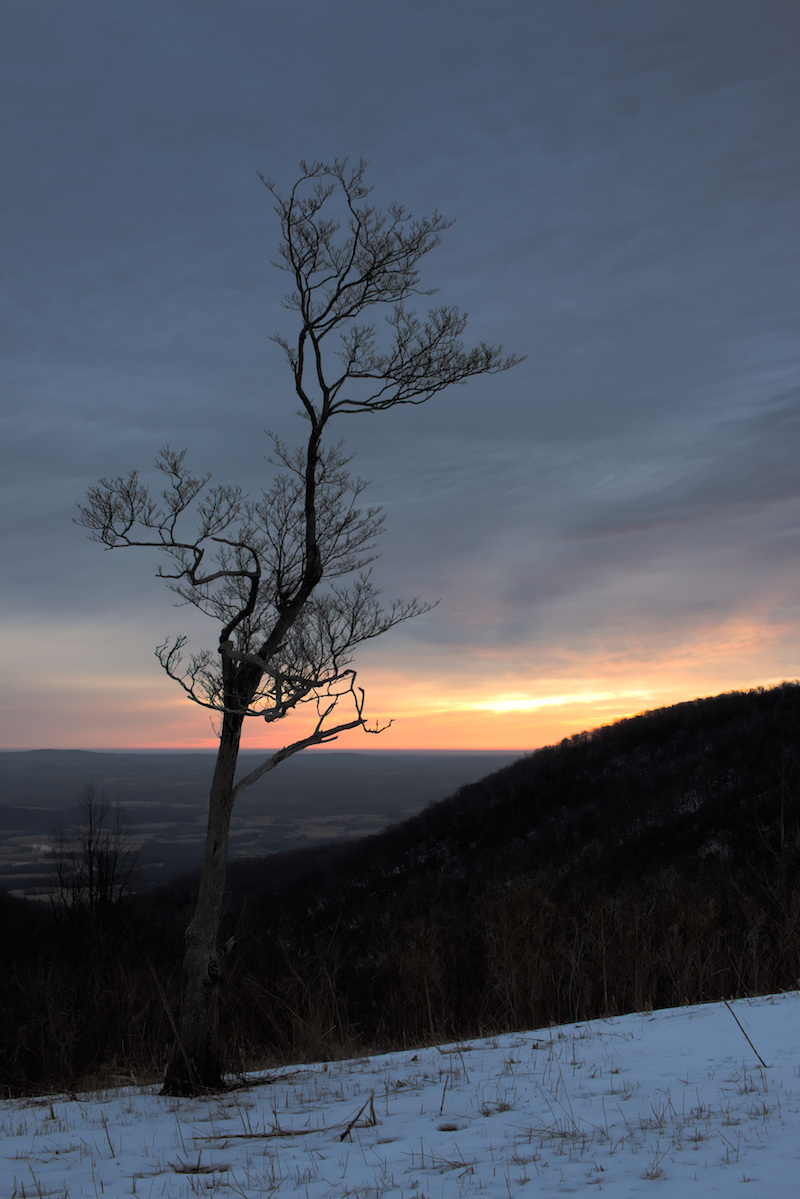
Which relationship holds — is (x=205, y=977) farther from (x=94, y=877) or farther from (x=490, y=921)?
(x=94, y=877)

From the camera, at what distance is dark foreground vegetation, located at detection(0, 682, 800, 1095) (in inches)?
758

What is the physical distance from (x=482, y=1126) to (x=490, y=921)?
854 inches

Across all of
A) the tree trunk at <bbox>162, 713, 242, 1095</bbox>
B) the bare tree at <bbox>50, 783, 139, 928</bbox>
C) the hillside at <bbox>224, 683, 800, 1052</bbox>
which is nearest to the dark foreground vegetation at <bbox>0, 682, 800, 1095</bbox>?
the hillside at <bbox>224, 683, 800, 1052</bbox>

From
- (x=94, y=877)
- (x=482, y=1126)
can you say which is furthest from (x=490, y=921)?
(x=94, y=877)

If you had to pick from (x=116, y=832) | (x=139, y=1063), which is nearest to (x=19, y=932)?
(x=116, y=832)

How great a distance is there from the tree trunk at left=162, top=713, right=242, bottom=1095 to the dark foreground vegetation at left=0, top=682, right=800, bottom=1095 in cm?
110

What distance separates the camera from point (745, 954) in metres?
19.6

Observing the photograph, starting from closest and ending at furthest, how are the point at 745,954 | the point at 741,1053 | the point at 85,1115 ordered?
1. the point at 741,1053
2. the point at 85,1115
3. the point at 745,954

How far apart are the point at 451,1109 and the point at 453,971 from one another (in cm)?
2393

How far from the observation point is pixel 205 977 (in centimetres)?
1020

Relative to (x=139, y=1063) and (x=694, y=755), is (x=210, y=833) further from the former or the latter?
(x=694, y=755)

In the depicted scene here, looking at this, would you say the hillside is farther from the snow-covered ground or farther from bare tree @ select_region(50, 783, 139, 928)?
bare tree @ select_region(50, 783, 139, 928)

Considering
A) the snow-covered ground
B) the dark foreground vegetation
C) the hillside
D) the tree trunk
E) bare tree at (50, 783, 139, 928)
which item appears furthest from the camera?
bare tree at (50, 783, 139, 928)

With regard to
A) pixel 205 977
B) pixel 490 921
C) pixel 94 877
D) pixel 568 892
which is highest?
pixel 205 977
